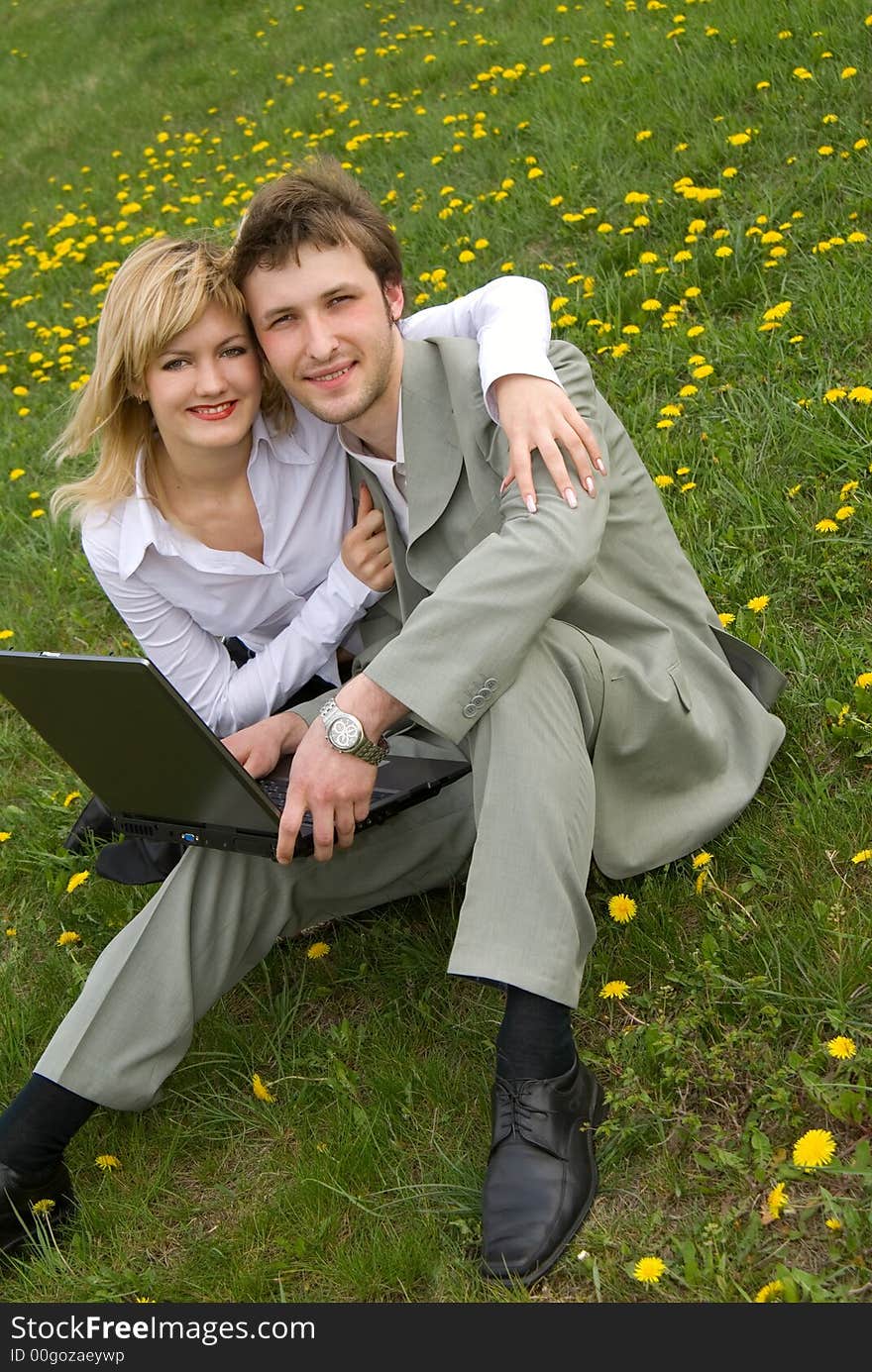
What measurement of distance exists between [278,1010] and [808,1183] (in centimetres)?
122

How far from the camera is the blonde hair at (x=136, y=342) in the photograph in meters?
2.76

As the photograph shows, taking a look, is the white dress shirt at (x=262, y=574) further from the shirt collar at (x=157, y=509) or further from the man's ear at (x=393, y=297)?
the man's ear at (x=393, y=297)

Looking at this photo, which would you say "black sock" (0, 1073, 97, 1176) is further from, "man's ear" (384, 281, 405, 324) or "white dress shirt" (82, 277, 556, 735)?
"man's ear" (384, 281, 405, 324)

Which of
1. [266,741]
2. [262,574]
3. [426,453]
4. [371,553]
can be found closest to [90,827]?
[266,741]

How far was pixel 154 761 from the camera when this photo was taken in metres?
2.40

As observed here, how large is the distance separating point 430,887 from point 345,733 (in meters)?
0.66

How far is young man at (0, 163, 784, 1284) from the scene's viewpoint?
2145 mm

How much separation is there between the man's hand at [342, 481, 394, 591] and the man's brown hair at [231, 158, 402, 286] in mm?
525

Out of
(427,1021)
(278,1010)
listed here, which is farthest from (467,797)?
(278,1010)

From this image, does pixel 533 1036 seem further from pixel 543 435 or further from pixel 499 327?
pixel 499 327

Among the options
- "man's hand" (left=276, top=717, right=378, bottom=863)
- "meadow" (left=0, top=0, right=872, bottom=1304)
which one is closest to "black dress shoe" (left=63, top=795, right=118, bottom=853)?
"meadow" (left=0, top=0, right=872, bottom=1304)

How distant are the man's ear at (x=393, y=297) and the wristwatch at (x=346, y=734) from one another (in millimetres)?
1031

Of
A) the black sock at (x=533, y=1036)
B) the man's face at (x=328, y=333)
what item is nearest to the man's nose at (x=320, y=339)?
the man's face at (x=328, y=333)
